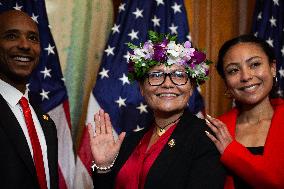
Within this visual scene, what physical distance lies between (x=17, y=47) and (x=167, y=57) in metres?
0.97

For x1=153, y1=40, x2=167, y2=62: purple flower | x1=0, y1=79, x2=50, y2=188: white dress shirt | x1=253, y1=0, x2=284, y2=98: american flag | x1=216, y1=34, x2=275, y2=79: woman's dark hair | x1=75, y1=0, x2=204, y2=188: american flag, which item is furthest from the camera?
x1=253, y1=0, x2=284, y2=98: american flag

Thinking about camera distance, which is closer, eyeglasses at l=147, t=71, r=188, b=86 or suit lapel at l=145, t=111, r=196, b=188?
suit lapel at l=145, t=111, r=196, b=188

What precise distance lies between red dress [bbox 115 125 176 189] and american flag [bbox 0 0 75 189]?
1.25 meters

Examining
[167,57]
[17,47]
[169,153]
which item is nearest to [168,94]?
[167,57]

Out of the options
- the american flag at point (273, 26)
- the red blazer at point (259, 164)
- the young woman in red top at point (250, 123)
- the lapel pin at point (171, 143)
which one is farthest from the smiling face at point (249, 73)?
the american flag at point (273, 26)

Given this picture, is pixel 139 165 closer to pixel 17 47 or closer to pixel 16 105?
pixel 16 105

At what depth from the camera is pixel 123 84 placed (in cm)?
336

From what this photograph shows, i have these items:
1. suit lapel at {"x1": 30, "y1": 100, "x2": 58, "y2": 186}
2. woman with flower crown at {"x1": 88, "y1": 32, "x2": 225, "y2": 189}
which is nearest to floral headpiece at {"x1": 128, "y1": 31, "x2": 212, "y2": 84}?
woman with flower crown at {"x1": 88, "y1": 32, "x2": 225, "y2": 189}

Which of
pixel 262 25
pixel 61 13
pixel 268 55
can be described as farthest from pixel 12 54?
pixel 262 25

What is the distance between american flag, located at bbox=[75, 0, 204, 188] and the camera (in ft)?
11.0

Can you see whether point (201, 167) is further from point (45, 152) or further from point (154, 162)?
point (45, 152)

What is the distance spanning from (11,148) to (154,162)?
2.50 ft

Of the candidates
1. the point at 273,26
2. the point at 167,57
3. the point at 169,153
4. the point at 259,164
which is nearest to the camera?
the point at 169,153

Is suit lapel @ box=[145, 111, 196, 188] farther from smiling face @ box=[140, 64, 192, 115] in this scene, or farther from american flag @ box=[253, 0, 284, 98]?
american flag @ box=[253, 0, 284, 98]
